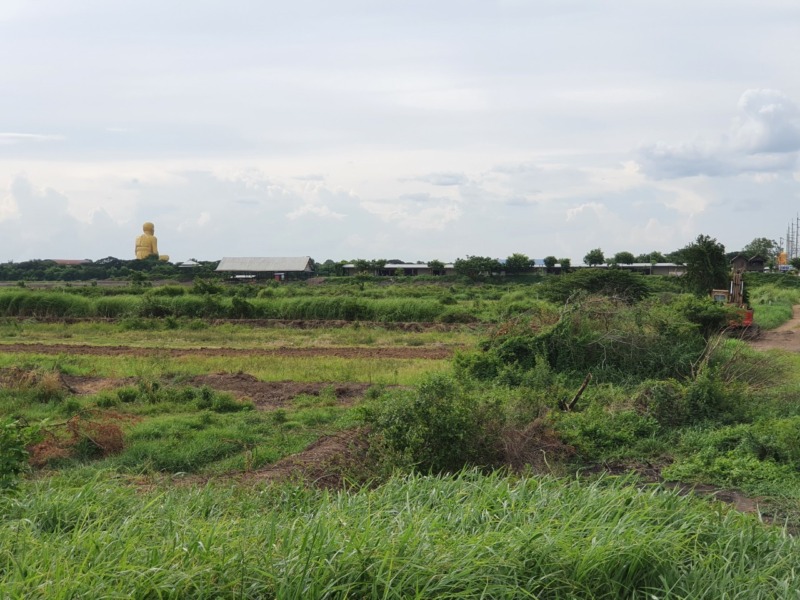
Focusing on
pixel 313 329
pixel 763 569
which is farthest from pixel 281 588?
pixel 313 329

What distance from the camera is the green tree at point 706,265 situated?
34.4 meters

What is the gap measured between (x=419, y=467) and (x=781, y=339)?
21.0m

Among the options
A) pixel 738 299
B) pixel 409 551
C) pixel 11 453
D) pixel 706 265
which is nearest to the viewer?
pixel 409 551

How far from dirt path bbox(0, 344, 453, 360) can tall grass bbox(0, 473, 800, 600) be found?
1750 cm

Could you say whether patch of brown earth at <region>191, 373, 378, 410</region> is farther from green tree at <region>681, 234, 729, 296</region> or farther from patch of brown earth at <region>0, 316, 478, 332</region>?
green tree at <region>681, 234, 729, 296</region>

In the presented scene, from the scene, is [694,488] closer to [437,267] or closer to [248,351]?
[248,351]

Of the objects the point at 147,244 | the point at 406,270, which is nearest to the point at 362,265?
the point at 406,270

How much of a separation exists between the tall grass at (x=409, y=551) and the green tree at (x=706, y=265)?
102ft

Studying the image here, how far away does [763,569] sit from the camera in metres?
4.55

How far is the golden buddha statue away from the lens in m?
93.4

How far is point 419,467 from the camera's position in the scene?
894 cm

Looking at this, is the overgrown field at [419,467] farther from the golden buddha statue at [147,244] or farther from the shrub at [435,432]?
the golden buddha statue at [147,244]

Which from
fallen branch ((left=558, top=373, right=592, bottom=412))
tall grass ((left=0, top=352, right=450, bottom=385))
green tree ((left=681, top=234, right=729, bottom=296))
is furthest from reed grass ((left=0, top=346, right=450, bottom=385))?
green tree ((left=681, top=234, right=729, bottom=296))

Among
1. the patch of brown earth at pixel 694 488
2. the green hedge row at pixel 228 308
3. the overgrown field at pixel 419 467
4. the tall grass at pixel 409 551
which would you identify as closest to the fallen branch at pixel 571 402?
the overgrown field at pixel 419 467
